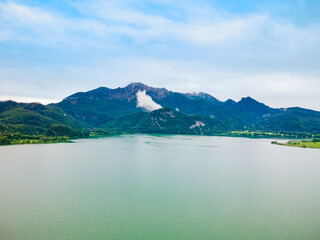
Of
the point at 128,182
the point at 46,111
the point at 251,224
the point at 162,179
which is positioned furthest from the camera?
the point at 46,111

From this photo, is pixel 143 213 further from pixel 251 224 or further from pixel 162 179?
pixel 162 179

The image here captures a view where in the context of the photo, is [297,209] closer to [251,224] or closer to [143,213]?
[251,224]

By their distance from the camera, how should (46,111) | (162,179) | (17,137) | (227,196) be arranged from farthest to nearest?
(46,111), (17,137), (162,179), (227,196)

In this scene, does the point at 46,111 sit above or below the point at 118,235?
above

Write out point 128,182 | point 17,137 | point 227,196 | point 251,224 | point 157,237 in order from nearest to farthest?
1. point 157,237
2. point 251,224
3. point 227,196
4. point 128,182
5. point 17,137

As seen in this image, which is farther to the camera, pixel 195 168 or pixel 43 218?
pixel 195 168

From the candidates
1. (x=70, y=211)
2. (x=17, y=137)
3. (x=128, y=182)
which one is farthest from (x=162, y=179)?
(x=17, y=137)

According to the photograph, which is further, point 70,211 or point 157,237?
point 70,211

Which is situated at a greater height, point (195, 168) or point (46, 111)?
point (46, 111)

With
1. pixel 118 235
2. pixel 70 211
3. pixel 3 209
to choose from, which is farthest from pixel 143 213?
pixel 3 209
